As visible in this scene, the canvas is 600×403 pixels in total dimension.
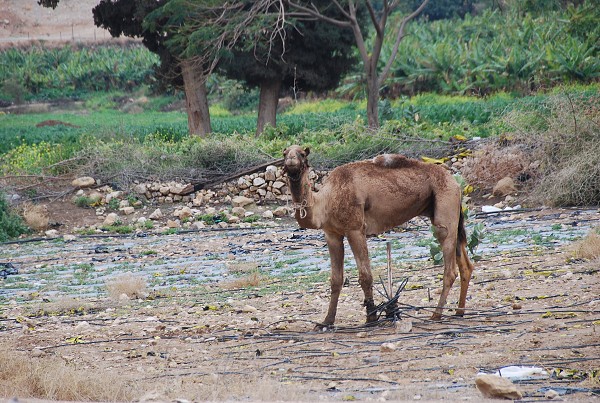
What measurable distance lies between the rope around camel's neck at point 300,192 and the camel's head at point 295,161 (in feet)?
0.08

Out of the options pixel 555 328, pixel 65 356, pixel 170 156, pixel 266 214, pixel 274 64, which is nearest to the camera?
pixel 555 328

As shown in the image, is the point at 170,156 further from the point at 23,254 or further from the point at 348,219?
the point at 348,219

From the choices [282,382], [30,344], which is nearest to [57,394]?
[282,382]

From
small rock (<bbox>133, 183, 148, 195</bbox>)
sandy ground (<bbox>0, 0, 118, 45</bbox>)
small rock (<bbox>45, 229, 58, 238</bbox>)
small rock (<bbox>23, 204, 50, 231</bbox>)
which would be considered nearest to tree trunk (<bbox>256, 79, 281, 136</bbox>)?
small rock (<bbox>133, 183, 148, 195</bbox>)

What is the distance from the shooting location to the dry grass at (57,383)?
725 centimetres

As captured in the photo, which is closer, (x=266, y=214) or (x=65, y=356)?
(x=65, y=356)

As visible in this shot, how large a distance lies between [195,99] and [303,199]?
70.4 ft

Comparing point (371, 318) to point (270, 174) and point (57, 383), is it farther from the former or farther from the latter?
point (270, 174)

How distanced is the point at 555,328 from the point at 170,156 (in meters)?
15.5

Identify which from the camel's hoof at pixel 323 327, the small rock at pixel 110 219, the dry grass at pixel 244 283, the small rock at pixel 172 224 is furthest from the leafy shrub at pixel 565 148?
the camel's hoof at pixel 323 327

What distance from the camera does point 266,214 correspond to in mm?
20234

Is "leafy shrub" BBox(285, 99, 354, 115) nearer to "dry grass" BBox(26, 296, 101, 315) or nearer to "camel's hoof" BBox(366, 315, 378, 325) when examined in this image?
"dry grass" BBox(26, 296, 101, 315)

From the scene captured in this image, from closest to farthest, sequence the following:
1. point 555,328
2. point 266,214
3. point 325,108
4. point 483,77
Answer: point 555,328 → point 266,214 → point 483,77 → point 325,108

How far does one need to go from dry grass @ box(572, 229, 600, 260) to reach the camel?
8.87ft
